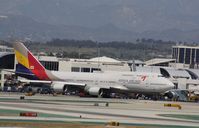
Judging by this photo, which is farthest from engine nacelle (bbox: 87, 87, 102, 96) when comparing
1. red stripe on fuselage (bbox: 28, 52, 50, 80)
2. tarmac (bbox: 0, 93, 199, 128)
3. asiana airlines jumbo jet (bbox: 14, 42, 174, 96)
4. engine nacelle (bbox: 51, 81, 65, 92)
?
tarmac (bbox: 0, 93, 199, 128)

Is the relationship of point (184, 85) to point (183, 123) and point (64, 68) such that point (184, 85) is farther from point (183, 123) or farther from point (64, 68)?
point (183, 123)

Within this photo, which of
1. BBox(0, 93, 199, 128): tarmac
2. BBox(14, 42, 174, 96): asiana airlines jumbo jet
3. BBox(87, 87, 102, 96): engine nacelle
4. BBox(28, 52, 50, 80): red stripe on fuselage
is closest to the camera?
BBox(0, 93, 199, 128): tarmac

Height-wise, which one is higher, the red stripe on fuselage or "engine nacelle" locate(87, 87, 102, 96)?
the red stripe on fuselage

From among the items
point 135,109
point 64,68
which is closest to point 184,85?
point 64,68

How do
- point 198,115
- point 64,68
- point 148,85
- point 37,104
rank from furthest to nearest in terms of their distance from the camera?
1. point 64,68
2. point 148,85
3. point 37,104
4. point 198,115

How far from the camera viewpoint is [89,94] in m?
133

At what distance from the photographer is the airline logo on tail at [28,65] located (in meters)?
139

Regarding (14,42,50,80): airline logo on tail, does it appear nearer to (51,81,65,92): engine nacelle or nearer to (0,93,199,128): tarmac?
(51,81,65,92): engine nacelle

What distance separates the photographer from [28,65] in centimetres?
13962

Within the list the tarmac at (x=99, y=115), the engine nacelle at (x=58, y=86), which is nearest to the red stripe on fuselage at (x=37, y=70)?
the engine nacelle at (x=58, y=86)

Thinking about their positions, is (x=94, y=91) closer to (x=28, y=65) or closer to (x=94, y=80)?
(x=94, y=80)

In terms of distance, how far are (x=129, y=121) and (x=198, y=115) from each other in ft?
57.8

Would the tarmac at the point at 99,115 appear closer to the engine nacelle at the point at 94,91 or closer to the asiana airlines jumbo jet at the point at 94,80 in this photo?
the engine nacelle at the point at 94,91

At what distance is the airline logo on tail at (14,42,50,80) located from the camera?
455 ft
